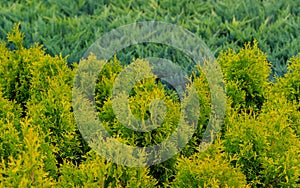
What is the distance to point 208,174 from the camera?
119 inches

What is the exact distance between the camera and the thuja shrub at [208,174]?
301cm

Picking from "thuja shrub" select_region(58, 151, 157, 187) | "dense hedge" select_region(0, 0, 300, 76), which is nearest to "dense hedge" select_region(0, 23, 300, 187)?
"thuja shrub" select_region(58, 151, 157, 187)

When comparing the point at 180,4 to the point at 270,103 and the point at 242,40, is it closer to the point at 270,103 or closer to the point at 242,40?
the point at 242,40

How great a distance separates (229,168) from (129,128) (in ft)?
2.34

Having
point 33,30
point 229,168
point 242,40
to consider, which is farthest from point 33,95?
point 242,40

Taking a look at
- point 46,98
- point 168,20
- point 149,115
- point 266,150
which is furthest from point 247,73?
point 168,20

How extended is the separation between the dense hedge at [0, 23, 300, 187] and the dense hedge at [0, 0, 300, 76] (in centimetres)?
113

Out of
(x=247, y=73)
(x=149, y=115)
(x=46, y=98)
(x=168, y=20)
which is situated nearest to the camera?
(x=149, y=115)

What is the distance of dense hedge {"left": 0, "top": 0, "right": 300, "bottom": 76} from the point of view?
541 cm

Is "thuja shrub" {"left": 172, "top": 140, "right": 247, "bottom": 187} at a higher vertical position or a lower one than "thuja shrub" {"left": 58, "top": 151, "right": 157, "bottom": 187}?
higher

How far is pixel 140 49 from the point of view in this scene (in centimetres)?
531

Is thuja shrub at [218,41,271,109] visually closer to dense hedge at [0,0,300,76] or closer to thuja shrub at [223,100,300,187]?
thuja shrub at [223,100,300,187]

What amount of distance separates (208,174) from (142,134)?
0.61 metres

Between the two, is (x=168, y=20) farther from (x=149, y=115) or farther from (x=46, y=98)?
(x=149, y=115)
